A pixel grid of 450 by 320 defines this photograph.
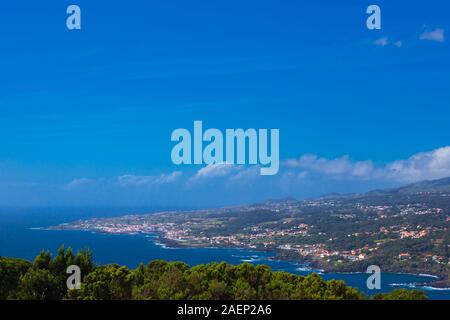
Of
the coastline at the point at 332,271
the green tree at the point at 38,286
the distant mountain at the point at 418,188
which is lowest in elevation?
the coastline at the point at 332,271

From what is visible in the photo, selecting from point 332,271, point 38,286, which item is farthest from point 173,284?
point 332,271

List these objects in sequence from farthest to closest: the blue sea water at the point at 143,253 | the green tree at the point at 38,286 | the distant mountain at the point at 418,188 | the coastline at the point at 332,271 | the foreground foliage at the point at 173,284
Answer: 1. the distant mountain at the point at 418,188
2. the blue sea water at the point at 143,253
3. the coastline at the point at 332,271
4. the green tree at the point at 38,286
5. the foreground foliage at the point at 173,284

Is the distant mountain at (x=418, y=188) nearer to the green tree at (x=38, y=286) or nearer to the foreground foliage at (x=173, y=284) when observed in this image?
the foreground foliage at (x=173, y=284)

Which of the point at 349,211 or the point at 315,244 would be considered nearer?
the point at 315,244

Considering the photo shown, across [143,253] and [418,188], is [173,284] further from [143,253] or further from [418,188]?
[418,188]

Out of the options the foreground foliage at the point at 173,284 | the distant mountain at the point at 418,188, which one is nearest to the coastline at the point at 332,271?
the foreground foliage at the point at 173,284

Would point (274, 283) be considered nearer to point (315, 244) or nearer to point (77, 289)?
point (77, 289)

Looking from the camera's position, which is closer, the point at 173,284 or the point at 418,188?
the point at 173,284
